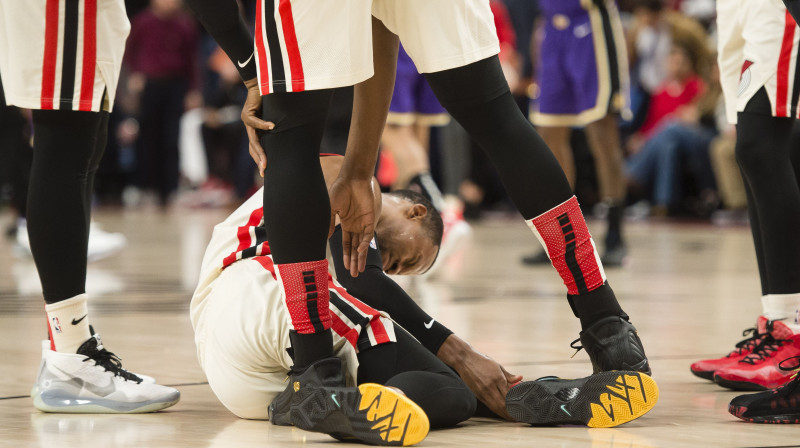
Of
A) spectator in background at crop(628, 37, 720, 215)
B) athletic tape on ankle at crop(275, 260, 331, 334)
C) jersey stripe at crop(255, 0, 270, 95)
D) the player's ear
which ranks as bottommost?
spectator in background at crop(628, 37, 720, 215)

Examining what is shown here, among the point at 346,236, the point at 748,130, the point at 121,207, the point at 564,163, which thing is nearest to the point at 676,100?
the point at 564,163

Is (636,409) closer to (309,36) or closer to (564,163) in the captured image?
(309,36)

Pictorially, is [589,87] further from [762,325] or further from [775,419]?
[775,419]

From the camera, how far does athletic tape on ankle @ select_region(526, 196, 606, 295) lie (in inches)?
86.4

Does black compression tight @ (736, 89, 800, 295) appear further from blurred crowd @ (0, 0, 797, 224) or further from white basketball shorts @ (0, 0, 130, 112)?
blurred crowd @ (0, 0, 797, 224)

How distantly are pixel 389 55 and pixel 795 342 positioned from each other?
112 centimetres

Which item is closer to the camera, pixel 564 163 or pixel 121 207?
pixel 564 163

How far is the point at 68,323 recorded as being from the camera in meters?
2.43

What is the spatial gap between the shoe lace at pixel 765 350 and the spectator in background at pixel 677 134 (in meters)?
6.40

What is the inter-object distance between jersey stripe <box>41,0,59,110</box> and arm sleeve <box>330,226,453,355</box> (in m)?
0.70

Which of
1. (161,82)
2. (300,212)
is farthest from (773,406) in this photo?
(161,82)

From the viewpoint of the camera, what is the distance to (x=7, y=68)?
241 cm

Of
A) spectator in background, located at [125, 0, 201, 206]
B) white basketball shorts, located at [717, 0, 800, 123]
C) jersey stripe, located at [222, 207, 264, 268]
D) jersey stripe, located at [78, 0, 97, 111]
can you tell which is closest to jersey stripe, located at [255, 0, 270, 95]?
jersey stripe, located at [222, 207, 264, 268]

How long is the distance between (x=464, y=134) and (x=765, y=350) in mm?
6079
